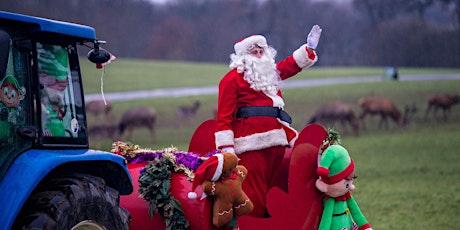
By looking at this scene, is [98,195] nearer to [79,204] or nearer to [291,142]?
[79,204]

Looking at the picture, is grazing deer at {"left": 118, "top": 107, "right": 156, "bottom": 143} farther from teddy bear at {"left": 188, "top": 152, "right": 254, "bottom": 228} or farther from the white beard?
teddy bear at {"left": 188, "top": 152, "right": 254, "bottom": 228}

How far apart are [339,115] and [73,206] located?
1724 centimetres

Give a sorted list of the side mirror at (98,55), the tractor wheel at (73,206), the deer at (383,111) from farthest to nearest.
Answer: the deer at (383,111) → the side mirror at (98,55) → the tractor wheel at (73,206)

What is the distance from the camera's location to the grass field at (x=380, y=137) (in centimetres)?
899

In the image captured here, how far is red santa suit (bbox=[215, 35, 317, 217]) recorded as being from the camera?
545cm

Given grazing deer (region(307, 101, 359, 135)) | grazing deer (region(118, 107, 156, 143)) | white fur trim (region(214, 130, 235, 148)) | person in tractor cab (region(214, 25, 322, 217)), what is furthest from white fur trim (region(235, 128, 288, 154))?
grazing deer (region(118, 107, 156, 143))

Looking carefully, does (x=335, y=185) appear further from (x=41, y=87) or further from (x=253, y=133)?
(x=41, y=87)

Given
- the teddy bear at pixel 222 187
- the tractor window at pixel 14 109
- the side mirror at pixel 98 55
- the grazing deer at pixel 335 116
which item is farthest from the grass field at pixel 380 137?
the tractor window at pixel 14 109

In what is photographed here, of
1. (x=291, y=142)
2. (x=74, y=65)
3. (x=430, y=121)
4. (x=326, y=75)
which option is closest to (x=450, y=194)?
(x=291, y=142)

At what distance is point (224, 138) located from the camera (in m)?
5.35

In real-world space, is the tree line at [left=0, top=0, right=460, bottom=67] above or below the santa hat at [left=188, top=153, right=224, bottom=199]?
above

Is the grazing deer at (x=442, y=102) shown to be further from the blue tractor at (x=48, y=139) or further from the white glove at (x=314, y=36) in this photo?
the blue tractor at (x=48, y=139)

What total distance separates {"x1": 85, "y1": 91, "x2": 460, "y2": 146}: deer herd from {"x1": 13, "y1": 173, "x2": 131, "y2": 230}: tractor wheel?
52.4 ft

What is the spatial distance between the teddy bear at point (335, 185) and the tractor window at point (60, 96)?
6.63 ft
